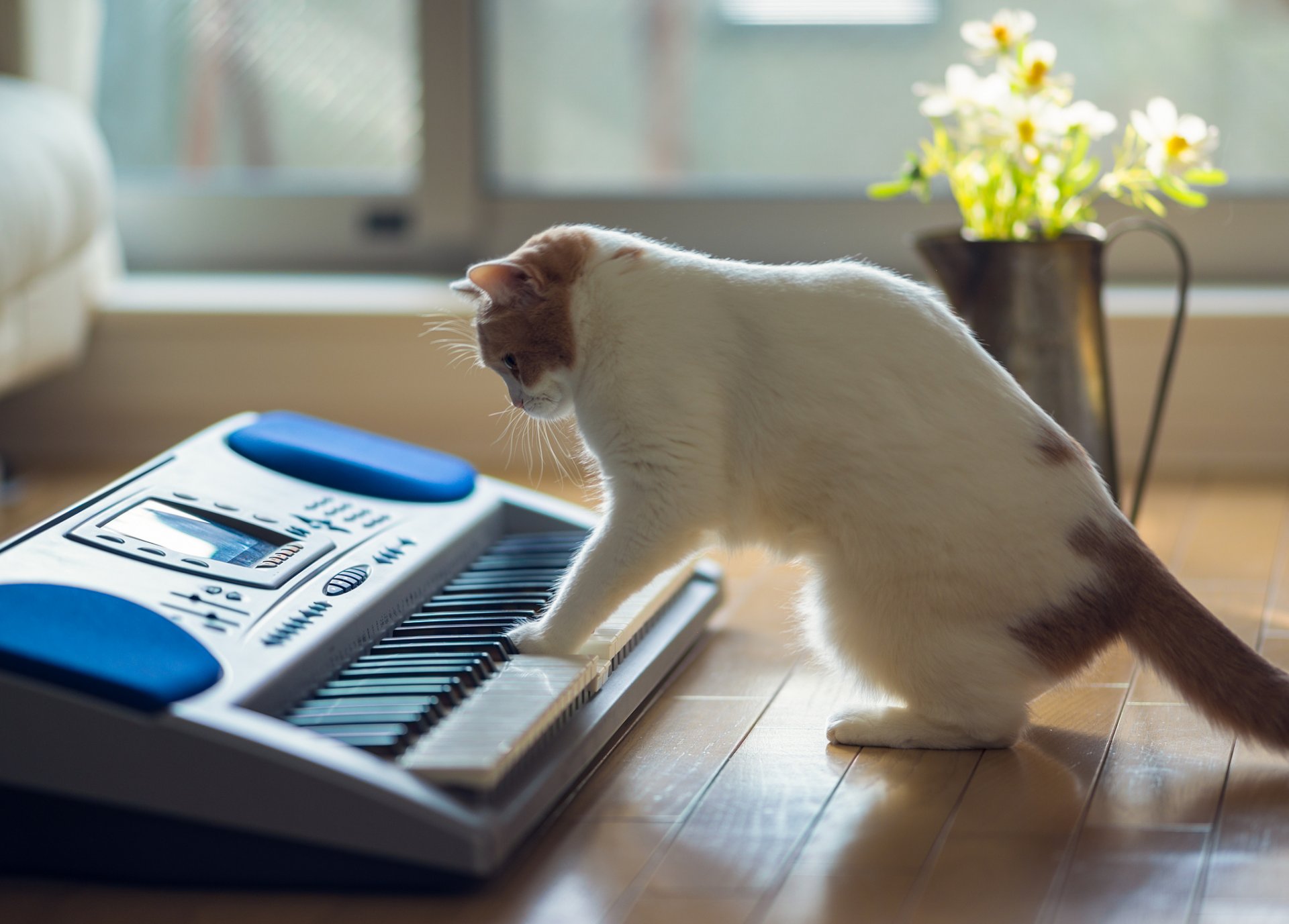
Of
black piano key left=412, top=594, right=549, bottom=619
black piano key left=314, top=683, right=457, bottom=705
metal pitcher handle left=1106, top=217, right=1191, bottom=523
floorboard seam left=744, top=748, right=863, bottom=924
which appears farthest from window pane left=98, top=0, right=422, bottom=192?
floorboard seam left=744, top=748, right=863, bottom=924

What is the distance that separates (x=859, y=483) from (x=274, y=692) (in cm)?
49

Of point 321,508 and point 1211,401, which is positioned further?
point 1211,401

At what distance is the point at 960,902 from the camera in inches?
37.5

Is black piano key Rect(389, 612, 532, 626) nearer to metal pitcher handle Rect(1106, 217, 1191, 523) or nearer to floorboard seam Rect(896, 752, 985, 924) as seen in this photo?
floorboard seam Rect(896, 752, 985, 924)

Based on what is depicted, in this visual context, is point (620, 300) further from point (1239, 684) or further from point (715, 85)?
point (715, 85)

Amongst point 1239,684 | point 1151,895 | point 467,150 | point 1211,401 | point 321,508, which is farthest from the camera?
point 467,150

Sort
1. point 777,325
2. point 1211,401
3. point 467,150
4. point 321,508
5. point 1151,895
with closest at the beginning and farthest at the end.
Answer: point 1151,895, point 777,325, point 321,508, point 1211,401, point 467,150

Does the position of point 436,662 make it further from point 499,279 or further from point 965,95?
point 965,95

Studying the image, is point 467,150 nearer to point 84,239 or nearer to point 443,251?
point 443,251

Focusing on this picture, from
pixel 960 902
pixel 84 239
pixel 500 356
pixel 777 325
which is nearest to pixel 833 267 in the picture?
pixel 777 325

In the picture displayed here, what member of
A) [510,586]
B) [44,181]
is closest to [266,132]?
[44,181]

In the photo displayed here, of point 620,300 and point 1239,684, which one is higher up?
point 620,300

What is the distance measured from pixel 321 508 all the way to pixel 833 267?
0.57m

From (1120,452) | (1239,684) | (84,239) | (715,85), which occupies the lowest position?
(1120,452)
